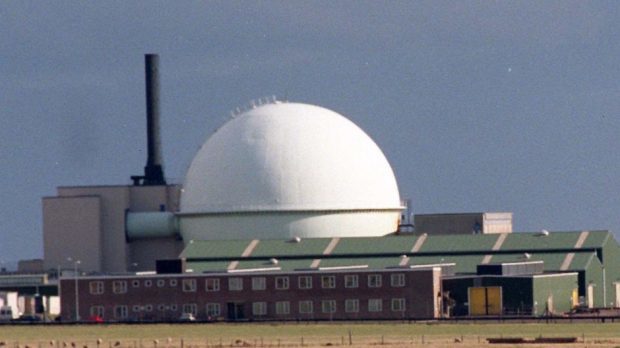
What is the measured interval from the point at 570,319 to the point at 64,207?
41.9m

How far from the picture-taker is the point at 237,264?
118688mm

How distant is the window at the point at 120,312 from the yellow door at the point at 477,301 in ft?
58.8

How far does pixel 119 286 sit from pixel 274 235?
15.9 metres

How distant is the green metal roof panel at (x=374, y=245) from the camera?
391 ft

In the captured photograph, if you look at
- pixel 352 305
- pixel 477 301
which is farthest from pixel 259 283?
pixel 477 301

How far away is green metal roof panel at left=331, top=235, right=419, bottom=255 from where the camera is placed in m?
119

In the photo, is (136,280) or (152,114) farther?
(152,114)

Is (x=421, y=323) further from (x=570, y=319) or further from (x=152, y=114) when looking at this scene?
(x=152, y=114)

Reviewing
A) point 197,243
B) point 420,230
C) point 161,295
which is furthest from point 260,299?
point 420,230

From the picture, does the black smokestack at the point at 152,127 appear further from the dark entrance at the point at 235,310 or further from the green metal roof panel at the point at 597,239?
the green metal roof panel at the point at 597,239

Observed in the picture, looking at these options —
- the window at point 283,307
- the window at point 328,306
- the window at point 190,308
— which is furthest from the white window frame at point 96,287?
the window at point 328,306

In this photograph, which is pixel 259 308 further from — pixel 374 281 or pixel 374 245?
pixel 374 245

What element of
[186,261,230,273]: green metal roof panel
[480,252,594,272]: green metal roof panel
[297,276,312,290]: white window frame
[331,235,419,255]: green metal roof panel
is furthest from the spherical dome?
[297,276,312,290]: white window frame

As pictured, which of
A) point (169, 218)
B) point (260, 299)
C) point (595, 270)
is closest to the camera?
point (260, 299)
